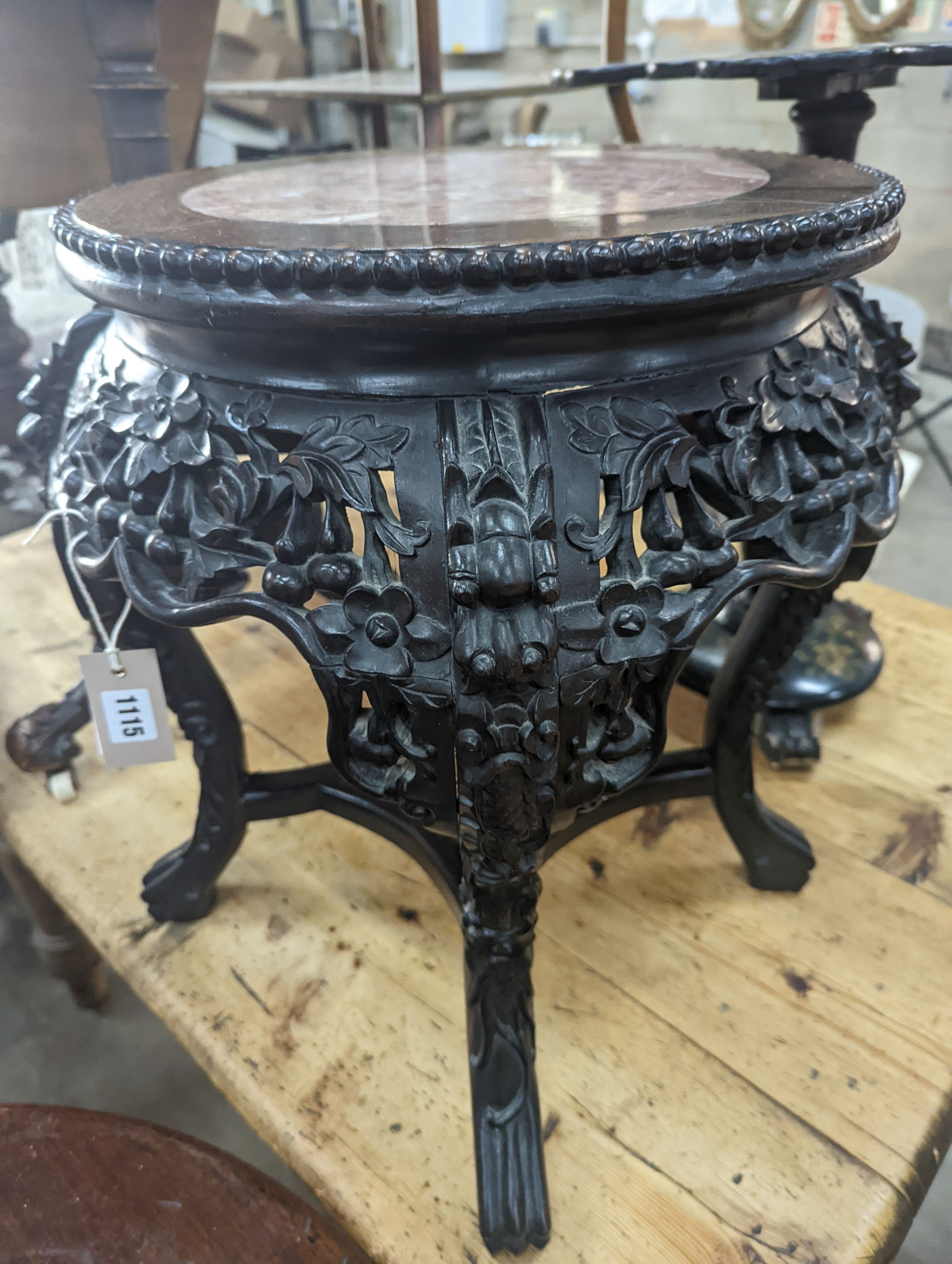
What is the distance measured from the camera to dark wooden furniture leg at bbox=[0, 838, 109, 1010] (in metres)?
1.09

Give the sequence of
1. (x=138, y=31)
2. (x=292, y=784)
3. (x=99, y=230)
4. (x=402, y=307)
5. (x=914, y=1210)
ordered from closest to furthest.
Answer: (x=402, y=307), (x=99, y=230), (x=914, y=1210), (x=292, y=784), (x=138, y=31)

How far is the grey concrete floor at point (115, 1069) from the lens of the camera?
1.09m

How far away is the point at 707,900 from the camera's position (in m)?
0.92

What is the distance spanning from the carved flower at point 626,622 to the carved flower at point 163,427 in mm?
256

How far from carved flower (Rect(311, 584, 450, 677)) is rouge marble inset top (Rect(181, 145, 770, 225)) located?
10.1 inches

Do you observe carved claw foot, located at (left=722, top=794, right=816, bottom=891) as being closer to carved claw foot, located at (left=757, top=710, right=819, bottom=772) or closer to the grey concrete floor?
carved claw foot, located at (left=757, top=710, right=819, bottom=772)

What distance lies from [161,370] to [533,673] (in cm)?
33

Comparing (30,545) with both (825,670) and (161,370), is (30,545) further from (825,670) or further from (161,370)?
(825,670)

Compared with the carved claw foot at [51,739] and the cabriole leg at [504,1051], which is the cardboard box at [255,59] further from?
the cabriole leg at [504,1051]

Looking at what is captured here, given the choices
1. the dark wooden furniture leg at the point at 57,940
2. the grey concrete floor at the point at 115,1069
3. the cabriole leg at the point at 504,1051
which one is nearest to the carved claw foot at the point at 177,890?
the dark wooden furniture leg at the point at 57,940

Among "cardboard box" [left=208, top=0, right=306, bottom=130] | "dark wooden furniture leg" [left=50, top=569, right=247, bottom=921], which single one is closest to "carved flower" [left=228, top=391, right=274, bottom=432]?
"dark wooden furniture leg" [left=50, top=569, right=247, bottom=921]

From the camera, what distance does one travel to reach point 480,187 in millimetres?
746

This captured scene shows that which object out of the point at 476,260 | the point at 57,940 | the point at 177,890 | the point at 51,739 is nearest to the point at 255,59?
the point at 51,739

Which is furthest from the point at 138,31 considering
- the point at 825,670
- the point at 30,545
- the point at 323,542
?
the point at 825,670
